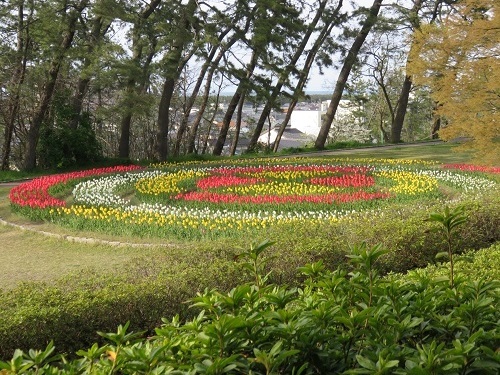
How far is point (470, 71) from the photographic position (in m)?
11.8

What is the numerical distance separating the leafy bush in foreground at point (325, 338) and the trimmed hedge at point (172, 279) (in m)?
1.03

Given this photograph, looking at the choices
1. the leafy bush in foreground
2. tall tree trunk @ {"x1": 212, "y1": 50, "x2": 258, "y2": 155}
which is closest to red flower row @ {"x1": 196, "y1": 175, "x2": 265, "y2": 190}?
tall tree trunk @ {"x1": 212, "y1": 50, "x2": 258, "y2": 155}

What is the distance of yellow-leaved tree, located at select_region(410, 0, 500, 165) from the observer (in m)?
11.5

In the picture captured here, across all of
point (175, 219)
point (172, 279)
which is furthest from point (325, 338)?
point (175, 219)

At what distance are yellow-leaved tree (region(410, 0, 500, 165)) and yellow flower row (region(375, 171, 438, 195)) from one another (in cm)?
105

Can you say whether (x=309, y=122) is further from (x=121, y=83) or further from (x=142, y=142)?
(x=121, y=83)

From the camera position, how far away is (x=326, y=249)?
5746 millimetres

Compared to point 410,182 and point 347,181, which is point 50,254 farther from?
point 410,182

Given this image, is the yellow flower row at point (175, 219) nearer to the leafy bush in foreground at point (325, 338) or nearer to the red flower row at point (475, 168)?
the leafy bush in foreground at point (325, 338)

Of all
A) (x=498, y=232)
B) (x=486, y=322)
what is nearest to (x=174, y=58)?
(x=498, y=232)

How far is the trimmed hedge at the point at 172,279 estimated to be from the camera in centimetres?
Result: 431

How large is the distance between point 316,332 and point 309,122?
257 ft

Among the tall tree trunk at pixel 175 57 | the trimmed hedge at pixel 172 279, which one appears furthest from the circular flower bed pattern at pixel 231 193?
the tall tree trunk at pixel 175 57

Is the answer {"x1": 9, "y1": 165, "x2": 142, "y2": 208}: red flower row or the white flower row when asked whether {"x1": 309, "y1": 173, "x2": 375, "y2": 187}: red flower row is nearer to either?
the white flower row
